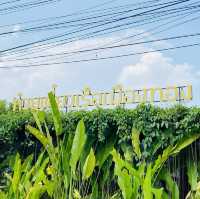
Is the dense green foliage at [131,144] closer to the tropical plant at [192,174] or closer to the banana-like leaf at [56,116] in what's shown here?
the tropical plant at [192,174]

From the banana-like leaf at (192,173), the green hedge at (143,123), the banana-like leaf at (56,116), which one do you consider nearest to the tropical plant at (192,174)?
the banana-like leaf at (192,173)

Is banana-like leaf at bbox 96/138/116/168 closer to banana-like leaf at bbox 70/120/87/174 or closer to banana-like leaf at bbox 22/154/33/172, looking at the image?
banana-like leaf at bbox 22/154/33/172

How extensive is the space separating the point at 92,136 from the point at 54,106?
3339 mm

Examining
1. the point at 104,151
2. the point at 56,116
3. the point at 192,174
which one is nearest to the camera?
the point at 56,116

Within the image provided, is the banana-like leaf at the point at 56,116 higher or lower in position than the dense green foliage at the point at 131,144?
higher

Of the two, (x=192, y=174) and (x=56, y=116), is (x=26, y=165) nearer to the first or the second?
(x=56, y=116)

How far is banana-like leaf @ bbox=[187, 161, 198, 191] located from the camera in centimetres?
707

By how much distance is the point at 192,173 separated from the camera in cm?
715

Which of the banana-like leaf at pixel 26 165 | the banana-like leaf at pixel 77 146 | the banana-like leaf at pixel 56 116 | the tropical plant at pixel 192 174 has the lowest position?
the tropical plant at pixel 192 174

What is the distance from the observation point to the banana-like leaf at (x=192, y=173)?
7070 millimetres

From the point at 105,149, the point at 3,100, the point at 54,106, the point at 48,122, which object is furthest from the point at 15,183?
the point at 3,100

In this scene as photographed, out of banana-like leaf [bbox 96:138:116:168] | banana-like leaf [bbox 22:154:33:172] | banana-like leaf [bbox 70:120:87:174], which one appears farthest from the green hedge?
banana-like leaf [bbox 70:120:87:174]

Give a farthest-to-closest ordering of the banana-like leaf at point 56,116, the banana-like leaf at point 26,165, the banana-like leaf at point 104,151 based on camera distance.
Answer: the banana-like leaf at point 104,151
the banana-like leaf at point 26,165
the banana-like leaf at point 56,116

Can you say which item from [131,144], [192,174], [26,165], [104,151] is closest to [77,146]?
[26,165]
